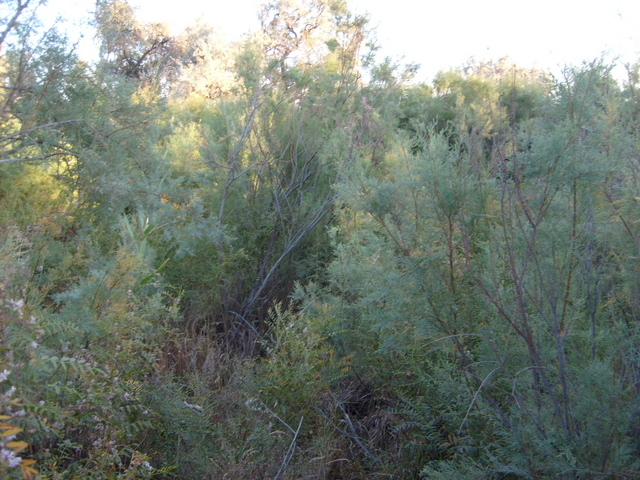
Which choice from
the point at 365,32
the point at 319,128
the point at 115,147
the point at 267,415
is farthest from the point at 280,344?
the point at 365,32

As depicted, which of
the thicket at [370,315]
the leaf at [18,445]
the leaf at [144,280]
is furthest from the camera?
the leaf at [144,280]

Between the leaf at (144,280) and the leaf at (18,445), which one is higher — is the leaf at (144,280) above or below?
below

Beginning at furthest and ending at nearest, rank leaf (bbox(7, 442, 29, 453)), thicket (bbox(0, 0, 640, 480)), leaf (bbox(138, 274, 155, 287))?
leaf (bbox(138, 274, 155, 287)) < thicket (bbox(0, 0, 640, 480)) < leaf (bbox(7, 442, 29, 453))

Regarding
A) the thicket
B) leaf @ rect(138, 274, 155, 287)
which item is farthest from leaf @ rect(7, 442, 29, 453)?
leaf @ rect(138, 274, 155, 287)

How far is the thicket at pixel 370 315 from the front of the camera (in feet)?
8.95

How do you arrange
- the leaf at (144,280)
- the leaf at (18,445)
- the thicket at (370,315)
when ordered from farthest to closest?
the leaf at (144,280) → the thicket at (370,315) → the leaf at (18,445)

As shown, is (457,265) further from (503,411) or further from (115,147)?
(115,147)

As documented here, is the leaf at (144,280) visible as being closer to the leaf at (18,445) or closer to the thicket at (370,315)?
the thicket at (370,315)

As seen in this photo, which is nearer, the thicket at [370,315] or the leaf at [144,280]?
the thicket at [370,315]

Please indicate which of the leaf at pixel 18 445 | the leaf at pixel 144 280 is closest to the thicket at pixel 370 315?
the leaf at pixel 18 445

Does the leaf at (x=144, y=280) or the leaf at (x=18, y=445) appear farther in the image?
the leaf at (x=144, y=280)

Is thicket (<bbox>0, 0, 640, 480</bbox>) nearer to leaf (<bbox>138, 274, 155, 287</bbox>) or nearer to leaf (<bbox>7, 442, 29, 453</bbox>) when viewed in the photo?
leaf (<bbox>7, 442, 29, 453</bbox>)

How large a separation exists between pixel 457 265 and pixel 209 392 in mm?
1763

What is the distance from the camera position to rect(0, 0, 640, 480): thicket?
2.73m
